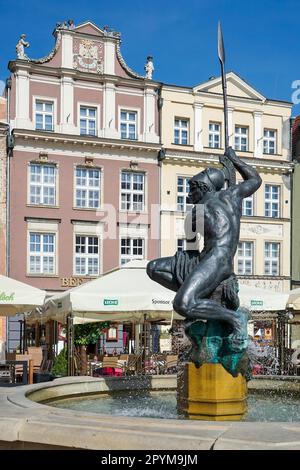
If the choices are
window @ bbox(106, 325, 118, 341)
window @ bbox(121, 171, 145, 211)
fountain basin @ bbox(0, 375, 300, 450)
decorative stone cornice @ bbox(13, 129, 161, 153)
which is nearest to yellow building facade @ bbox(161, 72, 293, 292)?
window @ bbox(121, 171, 145, 211)

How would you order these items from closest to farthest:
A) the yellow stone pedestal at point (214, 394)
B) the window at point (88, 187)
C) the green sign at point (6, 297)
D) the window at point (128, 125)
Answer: the yellow stone pedestal at point (214, 394) < the green sign at point (6, 297) < the window at point (88, 187) < the window at point (128, 125)

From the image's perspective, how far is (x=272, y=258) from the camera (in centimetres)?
3219

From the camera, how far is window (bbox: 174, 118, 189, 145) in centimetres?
3116

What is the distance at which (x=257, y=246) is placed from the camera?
31.8 metres

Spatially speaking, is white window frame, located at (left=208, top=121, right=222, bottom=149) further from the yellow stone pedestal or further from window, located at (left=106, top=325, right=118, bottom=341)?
the yellow stone pedestal

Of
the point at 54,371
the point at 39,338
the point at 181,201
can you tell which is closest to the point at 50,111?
the point at 181,201

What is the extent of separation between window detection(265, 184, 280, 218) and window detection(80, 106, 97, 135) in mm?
8598

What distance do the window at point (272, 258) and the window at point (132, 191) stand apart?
20.8 ft

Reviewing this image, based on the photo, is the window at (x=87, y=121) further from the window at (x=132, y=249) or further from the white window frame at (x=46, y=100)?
the window at (x=132, y=249)

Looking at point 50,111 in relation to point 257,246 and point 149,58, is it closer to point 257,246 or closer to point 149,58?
point 149,58

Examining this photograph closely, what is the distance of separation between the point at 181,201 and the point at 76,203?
15.7ft

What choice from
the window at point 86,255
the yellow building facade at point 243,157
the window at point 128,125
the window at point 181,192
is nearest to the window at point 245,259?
the yellow building facade at point 243,157

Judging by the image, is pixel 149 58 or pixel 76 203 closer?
pixel 76 203

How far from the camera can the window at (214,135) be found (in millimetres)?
31969
